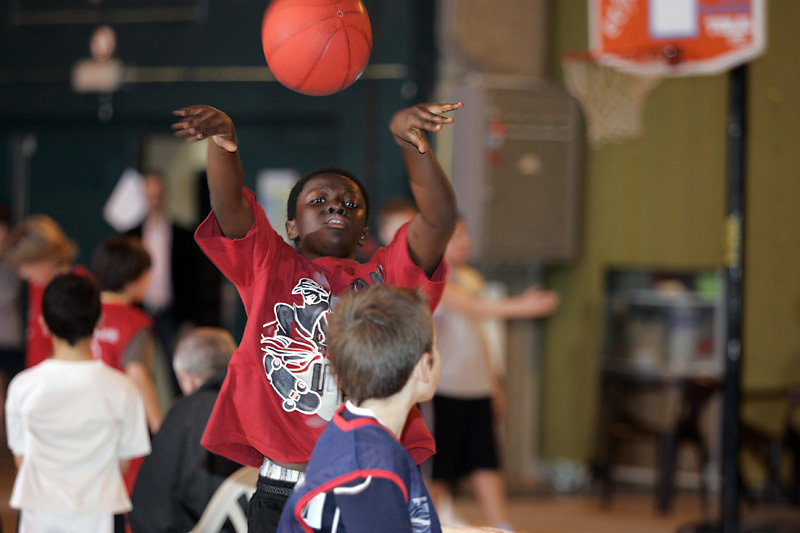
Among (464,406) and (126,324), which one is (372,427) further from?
(464,406)

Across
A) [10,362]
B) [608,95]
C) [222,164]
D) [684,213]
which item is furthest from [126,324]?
[684,213]

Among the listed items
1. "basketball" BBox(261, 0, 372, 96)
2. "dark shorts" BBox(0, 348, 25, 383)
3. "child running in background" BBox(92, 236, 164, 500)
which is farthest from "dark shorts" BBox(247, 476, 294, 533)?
"dark shorts" BBox(0, 348, 25, 383)

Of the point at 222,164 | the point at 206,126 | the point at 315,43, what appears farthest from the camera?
the point at 315,43

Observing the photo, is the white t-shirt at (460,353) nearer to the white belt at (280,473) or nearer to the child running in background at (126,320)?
the child running in background at (126,320)

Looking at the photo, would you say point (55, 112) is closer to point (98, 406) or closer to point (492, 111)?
point (492, 111)

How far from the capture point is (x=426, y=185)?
2357 mm

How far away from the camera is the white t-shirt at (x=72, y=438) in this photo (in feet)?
9.80

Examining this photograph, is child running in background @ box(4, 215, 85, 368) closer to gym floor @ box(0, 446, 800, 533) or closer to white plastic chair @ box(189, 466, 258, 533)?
gym floor @ box(0, 446, 800, 533)

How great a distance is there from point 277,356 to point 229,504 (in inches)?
31.3

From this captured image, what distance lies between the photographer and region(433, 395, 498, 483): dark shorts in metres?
4.92

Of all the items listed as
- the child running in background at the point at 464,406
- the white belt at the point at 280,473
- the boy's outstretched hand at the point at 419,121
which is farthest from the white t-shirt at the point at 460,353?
the boy's outstretched hand at the point at 419,121

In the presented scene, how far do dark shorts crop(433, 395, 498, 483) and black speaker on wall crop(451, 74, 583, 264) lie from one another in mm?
1690

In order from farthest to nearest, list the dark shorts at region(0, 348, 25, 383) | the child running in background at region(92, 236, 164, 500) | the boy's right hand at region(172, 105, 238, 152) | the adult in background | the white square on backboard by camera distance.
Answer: the adult in background
the dark shorts at region(0, 348, 25, 383)
the white square on backboard
the child running in background at region(92, 236, 164, 500)
the boy's right hand at region(172, 105, 238, 152)

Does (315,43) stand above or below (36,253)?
above
